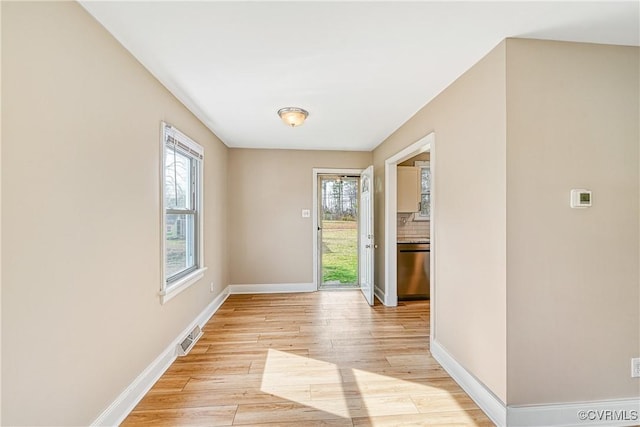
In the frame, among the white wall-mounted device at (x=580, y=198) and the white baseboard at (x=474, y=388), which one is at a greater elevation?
the white wall-mounted device at (x=580, y=198)

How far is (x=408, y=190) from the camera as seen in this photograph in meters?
4.44

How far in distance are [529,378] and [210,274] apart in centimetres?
338

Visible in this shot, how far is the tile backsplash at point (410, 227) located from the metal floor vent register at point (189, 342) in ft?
10.7

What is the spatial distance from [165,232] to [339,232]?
3250 millimetres

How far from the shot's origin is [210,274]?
3789mm

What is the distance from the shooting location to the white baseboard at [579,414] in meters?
1.76

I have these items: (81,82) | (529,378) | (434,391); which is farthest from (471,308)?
(81,82)

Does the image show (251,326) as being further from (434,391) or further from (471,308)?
(471,308)

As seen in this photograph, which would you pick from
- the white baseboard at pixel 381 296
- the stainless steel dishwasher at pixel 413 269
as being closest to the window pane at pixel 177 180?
the white baseboard at pixel 381 296

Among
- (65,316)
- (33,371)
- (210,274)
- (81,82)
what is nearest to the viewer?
(33,371)

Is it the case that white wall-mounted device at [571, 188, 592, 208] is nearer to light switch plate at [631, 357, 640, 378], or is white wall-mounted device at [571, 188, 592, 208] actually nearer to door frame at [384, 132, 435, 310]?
light switch plate at [631, 357, 640, 378]

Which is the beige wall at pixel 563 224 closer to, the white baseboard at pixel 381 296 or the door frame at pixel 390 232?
the door frame at pixel 390 232

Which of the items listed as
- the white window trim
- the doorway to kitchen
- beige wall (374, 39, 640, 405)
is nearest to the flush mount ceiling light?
the white window trim

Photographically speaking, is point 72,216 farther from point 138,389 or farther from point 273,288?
point 273,288
